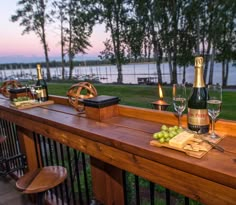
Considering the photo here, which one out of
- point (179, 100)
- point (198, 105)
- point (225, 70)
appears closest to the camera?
point (198, 105)

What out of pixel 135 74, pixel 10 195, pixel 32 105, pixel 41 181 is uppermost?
pixel 32 105

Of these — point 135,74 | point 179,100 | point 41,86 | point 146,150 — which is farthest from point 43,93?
point 135,74

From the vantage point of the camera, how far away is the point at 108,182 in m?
1.54

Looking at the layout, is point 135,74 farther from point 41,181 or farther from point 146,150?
point 146,150

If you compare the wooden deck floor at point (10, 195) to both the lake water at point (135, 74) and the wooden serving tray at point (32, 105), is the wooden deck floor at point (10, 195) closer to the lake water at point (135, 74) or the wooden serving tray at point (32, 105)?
the wooden serving tray at point (32, 105)

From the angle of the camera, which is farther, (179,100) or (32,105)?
(32,105)

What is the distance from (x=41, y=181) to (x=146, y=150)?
3.25 feet

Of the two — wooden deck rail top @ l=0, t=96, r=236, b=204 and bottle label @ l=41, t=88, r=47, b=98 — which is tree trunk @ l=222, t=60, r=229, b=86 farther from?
wooden deck rail top @ l=0, t=96, r=236, b=204

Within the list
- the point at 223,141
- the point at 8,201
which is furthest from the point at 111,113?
the point at 8,201

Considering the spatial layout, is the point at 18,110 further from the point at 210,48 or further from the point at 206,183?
the point at 210,48

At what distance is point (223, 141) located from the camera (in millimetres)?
977

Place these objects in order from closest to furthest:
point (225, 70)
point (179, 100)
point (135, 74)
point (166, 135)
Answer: point (166, 135), point (179, 100), point (225, 70), point (135, 74)

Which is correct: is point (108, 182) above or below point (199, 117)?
below

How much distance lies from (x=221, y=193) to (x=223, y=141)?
0.30m
